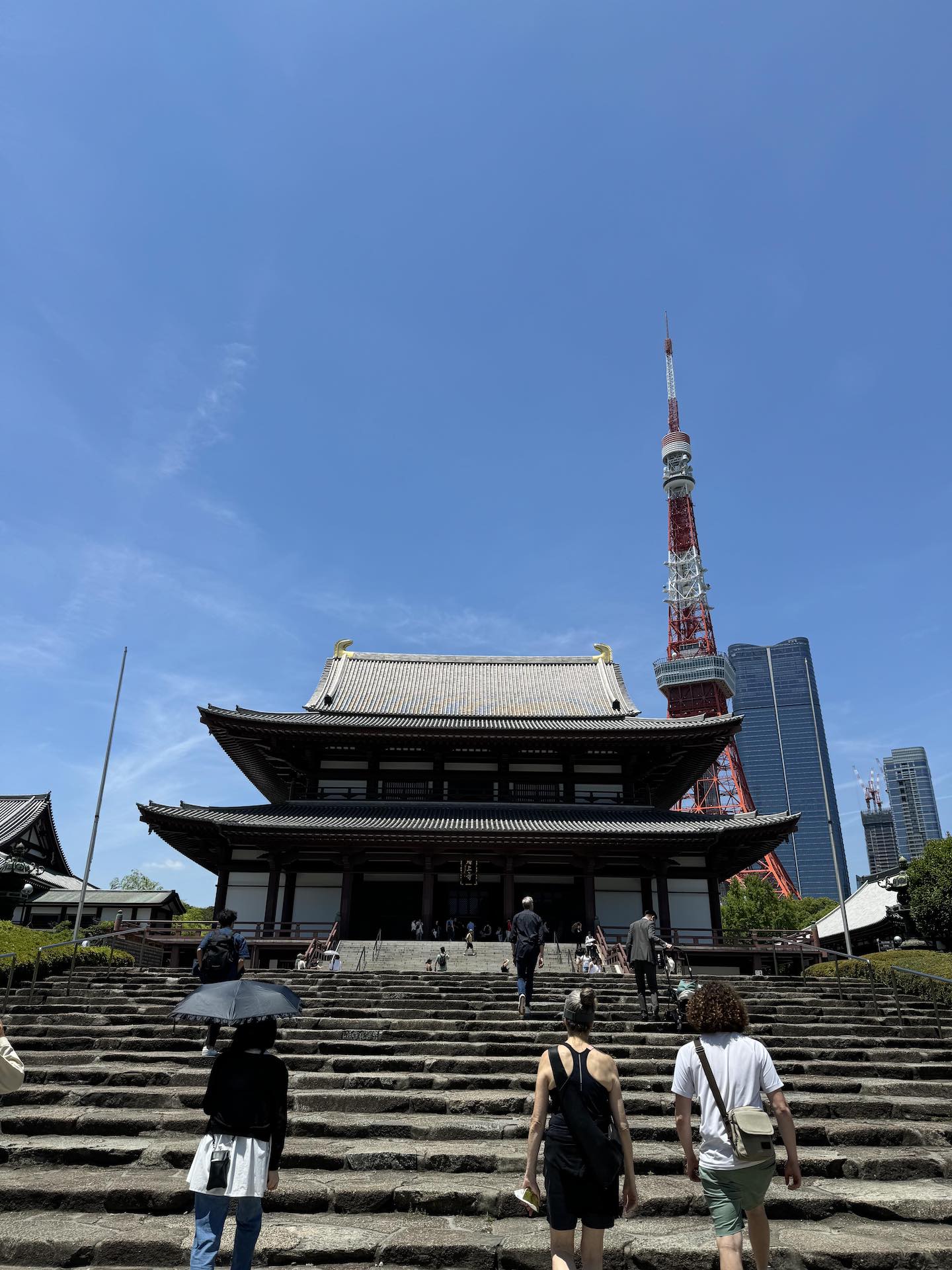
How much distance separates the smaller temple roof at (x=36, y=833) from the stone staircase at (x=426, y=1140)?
35.6 meters

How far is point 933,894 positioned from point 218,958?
27.9m

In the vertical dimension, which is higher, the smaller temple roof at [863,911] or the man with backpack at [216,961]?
the smaller temple roof at [863,911]

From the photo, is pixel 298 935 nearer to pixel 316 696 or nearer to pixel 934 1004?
pixel 316 696

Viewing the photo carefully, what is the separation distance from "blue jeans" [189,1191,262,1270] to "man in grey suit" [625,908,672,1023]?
887 centimetres

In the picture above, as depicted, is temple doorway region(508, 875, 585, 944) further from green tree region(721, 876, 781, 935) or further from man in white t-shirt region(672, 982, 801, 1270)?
green tree region(721, 876, 781, 935)

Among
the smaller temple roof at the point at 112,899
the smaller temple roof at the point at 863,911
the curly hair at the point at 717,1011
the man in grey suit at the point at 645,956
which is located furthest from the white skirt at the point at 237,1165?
the smaller temple roof at the point at 112,899

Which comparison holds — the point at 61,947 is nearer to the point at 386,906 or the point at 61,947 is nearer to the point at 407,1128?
the point at 386,906

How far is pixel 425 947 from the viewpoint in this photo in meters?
22.5

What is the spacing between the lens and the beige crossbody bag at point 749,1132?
4.10 meters

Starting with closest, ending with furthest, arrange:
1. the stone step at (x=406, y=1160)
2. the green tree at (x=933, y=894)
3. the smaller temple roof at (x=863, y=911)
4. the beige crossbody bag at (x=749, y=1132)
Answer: the beige crossbody bag at (x=749, y=1132)
the stone step at (x=406, y=1160)
the green tree at (x=933, y=894)
the smaller temple roof at (x=863, y=911)

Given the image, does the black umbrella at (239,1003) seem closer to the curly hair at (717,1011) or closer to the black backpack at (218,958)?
the curly hair at (717,1011)

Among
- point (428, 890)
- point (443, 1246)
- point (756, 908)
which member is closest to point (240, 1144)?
point (443, 1246)

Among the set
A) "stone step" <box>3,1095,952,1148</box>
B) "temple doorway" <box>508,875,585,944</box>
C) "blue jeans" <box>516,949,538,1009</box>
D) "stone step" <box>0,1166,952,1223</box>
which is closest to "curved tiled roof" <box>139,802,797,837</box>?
"temple doorway" <box>508,875,585,944</box>

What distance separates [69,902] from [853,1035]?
4292cm
